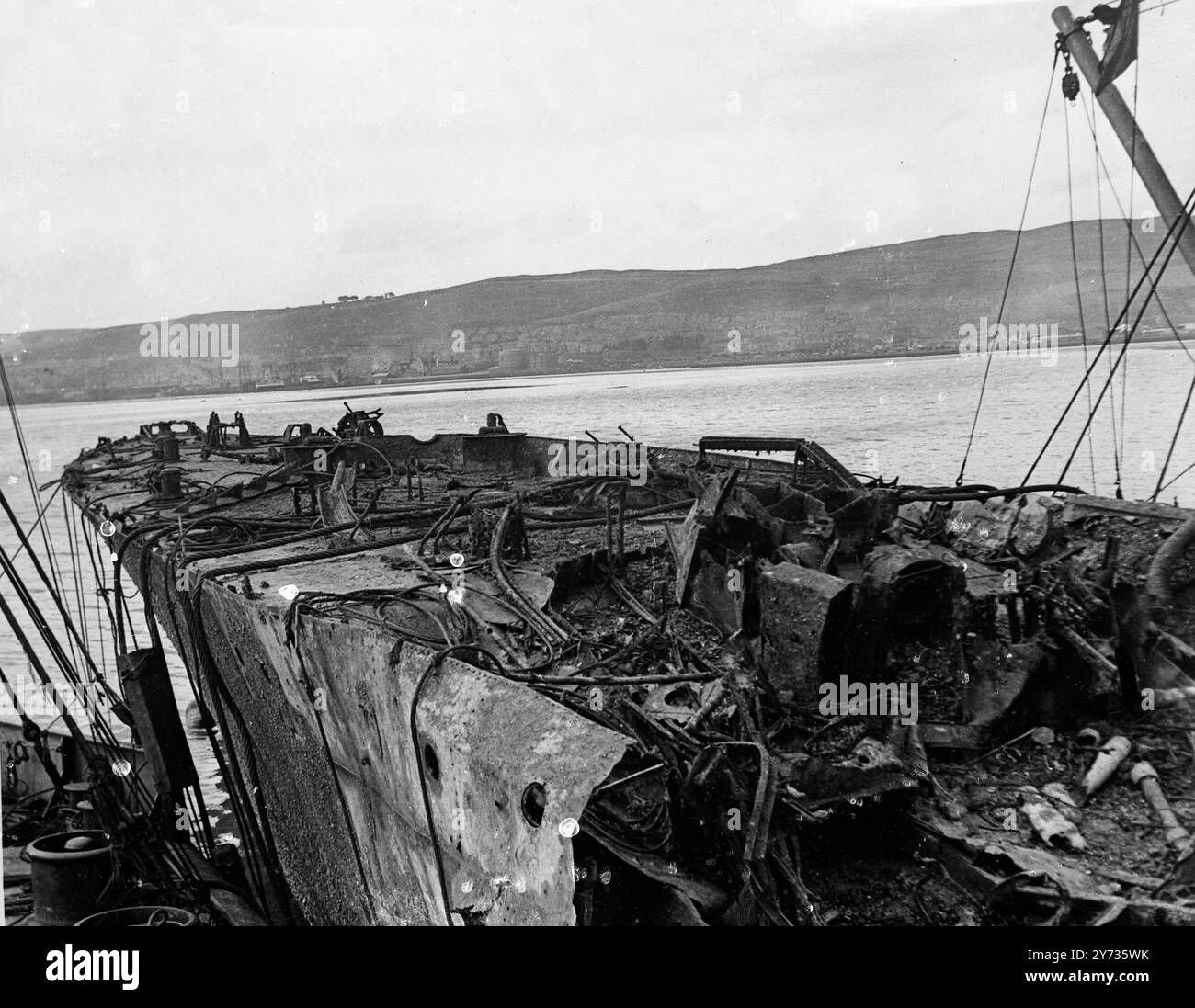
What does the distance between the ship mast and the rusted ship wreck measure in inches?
177

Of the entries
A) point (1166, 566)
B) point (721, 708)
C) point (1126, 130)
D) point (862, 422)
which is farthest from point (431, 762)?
point (862, 422)

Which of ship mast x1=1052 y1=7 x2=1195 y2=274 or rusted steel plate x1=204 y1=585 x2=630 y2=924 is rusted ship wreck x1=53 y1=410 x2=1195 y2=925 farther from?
ship mast x1=1052 y1=7 x2=1195 y2=274

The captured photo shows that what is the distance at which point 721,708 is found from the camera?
342 cm

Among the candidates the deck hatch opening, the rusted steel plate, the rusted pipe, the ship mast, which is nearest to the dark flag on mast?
the ship mast

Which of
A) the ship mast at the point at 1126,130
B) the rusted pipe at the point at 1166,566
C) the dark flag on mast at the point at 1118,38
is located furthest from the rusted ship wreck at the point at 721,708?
the dark flag on mast at the point at 1118,38

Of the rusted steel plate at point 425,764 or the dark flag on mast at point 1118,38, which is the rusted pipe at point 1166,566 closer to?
the rusted steel plate at point 425,764

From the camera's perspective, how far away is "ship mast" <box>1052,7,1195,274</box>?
27.7ft

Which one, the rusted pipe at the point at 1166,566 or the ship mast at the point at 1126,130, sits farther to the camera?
the ship mast at the point at 1126,130

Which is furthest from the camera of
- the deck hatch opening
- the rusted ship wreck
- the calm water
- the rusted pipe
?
the calm water

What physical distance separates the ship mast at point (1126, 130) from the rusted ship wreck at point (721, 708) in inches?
177

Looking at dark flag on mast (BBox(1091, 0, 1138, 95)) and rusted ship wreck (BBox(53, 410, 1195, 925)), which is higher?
dark flag on mast (BBox(1091, 0, 1138, 95))

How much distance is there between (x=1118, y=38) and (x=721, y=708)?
785cm

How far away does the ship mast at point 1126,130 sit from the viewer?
8438 millimetres
